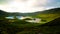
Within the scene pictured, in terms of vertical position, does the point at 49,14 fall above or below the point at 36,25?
above

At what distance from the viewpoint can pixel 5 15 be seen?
1794mm

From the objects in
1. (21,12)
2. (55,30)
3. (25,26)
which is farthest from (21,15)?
(55,30)

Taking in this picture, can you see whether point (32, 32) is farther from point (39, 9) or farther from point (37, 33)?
point (39, 9)

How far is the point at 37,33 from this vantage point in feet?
5.58

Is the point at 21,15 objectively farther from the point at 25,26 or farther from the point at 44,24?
the point at 44,24

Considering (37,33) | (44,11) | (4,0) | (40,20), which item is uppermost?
(4,0)

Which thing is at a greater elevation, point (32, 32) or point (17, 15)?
point (17, 15)

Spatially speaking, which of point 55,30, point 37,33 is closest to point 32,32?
point 37,33

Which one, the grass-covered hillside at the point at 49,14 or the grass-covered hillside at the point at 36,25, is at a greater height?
the grass-covered hillside at the point at 49,14

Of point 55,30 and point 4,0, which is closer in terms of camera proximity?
point 55,30

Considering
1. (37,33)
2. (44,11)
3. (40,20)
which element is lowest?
(37,33)

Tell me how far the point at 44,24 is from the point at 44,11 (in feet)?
0.57

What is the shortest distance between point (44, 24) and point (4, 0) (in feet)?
2.04

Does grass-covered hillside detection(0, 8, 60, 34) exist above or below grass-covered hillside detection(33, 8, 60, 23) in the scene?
below
